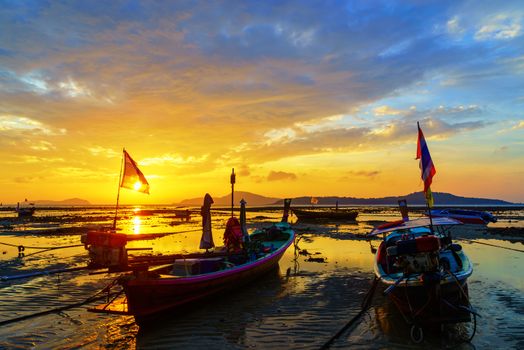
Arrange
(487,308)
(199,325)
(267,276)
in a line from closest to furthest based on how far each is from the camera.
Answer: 1. (199,325)
2. (487,308)
3. (267,276)

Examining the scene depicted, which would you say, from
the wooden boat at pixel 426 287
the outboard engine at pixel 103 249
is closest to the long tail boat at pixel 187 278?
the outboard engine at pixel 103 249

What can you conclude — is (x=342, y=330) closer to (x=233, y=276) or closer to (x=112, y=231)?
(x=233, y=276)

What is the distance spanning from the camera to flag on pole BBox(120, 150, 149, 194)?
1455 cm

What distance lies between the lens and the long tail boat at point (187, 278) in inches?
396

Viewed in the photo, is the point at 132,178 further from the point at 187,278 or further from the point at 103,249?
the point at 187,278

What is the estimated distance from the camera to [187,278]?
37.2ft

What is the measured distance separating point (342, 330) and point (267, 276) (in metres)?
7.81

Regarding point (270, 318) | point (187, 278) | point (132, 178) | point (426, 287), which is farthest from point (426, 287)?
point (132, 178)

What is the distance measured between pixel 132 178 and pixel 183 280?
562cm

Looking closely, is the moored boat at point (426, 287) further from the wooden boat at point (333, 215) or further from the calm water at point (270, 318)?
the wooden boat at point (333, 215)

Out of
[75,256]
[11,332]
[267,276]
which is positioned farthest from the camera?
[75,256]

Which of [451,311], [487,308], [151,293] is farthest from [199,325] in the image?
[487,308]

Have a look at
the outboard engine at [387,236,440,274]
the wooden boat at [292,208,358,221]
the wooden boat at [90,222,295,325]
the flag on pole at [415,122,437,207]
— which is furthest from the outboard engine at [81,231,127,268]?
the wooden boat at [292,208,358,221]

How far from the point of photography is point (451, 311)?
Result: 9.33 metres
